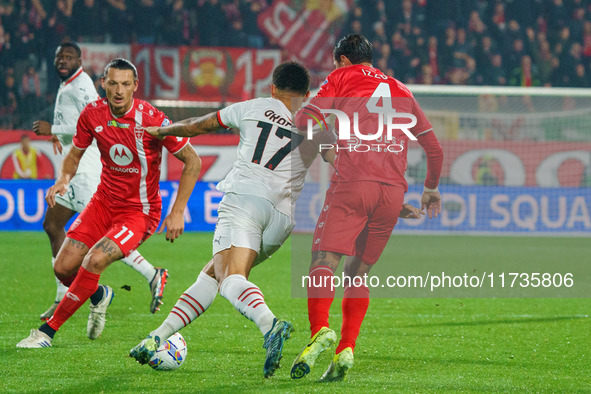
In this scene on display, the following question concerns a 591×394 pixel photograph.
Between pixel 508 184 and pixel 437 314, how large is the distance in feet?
27.4

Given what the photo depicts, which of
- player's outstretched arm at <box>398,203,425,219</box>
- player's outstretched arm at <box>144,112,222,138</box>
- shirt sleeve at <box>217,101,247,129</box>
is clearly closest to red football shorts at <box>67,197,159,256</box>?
player's outstretched arm at <box>144,112,222,138</box>

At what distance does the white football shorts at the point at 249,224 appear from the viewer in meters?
4.77

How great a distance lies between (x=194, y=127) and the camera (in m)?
4.89

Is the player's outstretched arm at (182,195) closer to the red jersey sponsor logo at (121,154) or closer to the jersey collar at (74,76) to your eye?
the red jersey sponsor logo at (121,154)

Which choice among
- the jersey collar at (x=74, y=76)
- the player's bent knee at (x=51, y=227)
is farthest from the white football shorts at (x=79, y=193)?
the jersey collar at (x=74, y=76)

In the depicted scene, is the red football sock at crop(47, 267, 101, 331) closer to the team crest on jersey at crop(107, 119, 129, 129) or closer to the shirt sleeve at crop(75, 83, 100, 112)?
the team crest on jersey at crop(107, 119, 129, 129)

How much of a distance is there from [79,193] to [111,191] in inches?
55.5

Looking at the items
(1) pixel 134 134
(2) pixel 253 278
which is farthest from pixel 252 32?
(1) pixel 134 134

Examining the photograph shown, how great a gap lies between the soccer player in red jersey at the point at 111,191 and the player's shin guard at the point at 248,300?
1334mm

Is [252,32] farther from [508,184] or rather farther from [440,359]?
[440,359]

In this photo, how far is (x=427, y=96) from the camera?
16547 millimetres

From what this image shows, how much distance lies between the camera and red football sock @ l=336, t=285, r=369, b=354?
4820mm

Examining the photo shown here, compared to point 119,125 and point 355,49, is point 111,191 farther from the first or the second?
point 355,49

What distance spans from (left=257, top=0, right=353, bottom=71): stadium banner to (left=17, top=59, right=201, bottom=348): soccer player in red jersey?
12.3 metres
